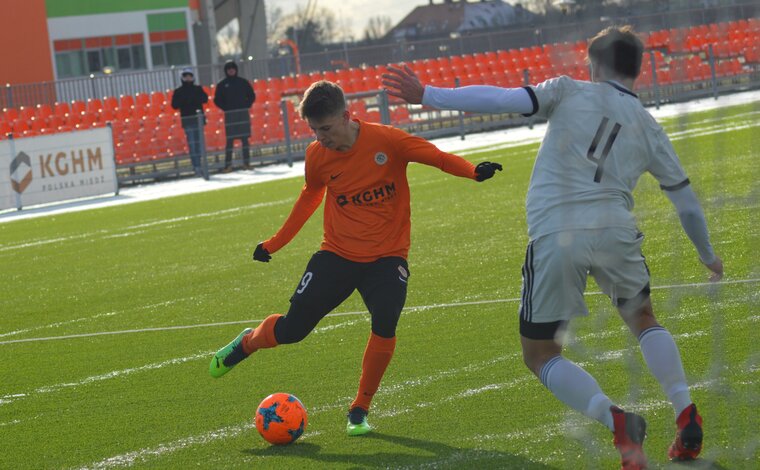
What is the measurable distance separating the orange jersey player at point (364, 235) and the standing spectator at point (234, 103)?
18.7m

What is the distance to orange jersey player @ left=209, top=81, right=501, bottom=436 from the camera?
6098 mm

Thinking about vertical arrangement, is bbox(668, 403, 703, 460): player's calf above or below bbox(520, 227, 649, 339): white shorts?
below

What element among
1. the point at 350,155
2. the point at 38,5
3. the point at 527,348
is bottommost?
the point at 527,348

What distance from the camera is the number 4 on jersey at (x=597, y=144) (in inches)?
188

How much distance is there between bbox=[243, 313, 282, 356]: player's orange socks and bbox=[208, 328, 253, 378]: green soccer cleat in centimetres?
4

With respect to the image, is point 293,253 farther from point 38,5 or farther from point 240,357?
point 38,5

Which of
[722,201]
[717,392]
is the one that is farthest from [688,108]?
[722,201]

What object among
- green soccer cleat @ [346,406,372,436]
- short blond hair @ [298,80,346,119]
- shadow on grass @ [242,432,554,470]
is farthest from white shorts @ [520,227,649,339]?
short blond hair @ [298,80,346,119]

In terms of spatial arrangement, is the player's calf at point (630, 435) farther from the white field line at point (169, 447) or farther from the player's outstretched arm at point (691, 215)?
the white field line at point (169, 447)

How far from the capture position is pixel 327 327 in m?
9.02

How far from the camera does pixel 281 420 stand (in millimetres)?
5934

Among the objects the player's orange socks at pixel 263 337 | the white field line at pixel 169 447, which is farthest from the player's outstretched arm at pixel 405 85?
the white field line at pixel 169 447

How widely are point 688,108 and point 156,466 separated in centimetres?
298

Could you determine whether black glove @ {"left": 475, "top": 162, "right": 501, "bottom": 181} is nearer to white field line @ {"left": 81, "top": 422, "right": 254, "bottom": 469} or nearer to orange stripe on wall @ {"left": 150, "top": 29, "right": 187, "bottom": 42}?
white field line @ {"left": 81, "top": 422, "right": 254, "bottom": 469}
